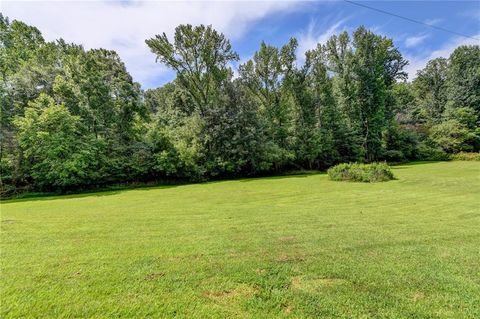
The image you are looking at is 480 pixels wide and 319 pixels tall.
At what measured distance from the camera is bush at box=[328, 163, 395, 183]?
50.9 ft

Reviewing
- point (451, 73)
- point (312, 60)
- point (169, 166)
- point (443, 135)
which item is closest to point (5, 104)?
point (169, 166)

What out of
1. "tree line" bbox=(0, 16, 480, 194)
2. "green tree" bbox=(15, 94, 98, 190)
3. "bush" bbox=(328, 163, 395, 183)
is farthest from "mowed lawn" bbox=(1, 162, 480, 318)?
"tree line" bbox=(0, 16, 480, 194)

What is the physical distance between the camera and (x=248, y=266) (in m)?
4.02

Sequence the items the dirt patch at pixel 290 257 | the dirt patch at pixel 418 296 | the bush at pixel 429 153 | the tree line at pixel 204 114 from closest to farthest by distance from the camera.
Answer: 1. the dirt patch at pixel 418 296
2. the dirt patch at pixel 290 257
3. the tree line at pixel 204 114
4. the bush at pixel 429 153

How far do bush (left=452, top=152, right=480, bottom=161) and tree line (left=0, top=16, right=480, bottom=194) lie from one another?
1.06 m

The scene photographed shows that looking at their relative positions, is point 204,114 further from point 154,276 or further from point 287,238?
point 154,276

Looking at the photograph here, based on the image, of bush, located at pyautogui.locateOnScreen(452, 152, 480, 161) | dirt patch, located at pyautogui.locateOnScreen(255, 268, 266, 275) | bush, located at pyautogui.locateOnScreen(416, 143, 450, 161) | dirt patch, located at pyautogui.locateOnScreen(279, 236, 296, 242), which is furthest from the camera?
bush, located at pyautogui.locateOnScreen(416, 143, 450, 161)

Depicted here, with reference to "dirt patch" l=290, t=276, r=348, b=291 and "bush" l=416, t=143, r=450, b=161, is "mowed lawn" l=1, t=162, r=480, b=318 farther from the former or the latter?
"bush" l=416, t=143, r=450, b=161

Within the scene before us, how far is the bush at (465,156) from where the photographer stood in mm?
27487

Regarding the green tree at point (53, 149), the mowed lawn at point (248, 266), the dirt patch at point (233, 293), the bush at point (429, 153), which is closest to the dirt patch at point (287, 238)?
the mowed lawn at point (248, 266)

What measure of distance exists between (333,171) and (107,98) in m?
20.5

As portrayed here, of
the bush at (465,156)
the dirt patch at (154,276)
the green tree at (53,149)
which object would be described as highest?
the green tree at (53,149)

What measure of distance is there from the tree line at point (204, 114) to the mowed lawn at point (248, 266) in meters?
12.8

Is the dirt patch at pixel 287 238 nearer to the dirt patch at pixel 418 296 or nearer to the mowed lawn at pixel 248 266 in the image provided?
the mowed lawn at pixel 248 266
